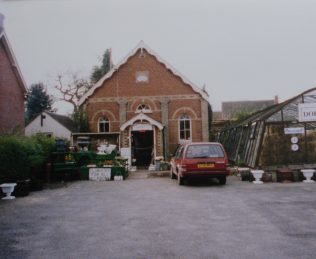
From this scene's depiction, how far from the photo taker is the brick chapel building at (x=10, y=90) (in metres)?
23.0

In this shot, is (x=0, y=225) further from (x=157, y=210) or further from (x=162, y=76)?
(x=162, y=76)

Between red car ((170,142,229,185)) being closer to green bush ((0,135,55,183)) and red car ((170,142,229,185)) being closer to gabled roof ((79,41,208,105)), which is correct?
green bush ((0,135,55,183))

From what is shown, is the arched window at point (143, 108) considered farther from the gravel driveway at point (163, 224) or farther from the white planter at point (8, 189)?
the white planter at point (8, 189)

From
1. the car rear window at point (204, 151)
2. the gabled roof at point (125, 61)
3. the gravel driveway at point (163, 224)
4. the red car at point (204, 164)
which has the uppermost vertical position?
the gabled roof at point (125, 61)

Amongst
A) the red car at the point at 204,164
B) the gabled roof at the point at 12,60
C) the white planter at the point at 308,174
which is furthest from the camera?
the gabled roof at the point at 12,60

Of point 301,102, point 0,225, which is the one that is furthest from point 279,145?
point 0,225

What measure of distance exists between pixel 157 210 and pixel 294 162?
993 centimetres

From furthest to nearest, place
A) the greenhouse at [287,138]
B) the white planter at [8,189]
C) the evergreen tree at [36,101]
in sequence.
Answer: the evergreen tree at [36,101]
the greenhouse at [287,138]
the white planter at [8,189]

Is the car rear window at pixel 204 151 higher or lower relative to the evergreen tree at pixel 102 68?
lower

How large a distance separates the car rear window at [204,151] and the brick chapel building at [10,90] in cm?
1342

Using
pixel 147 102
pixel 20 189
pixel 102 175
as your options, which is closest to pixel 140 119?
pixel 147 102

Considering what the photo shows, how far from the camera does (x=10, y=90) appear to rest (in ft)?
80.0

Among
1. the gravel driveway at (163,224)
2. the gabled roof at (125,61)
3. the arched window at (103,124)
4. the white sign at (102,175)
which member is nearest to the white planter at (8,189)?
the gravel driveway at (163,224)

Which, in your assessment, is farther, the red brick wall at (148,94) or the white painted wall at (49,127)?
the white painted wall at (49,127)
